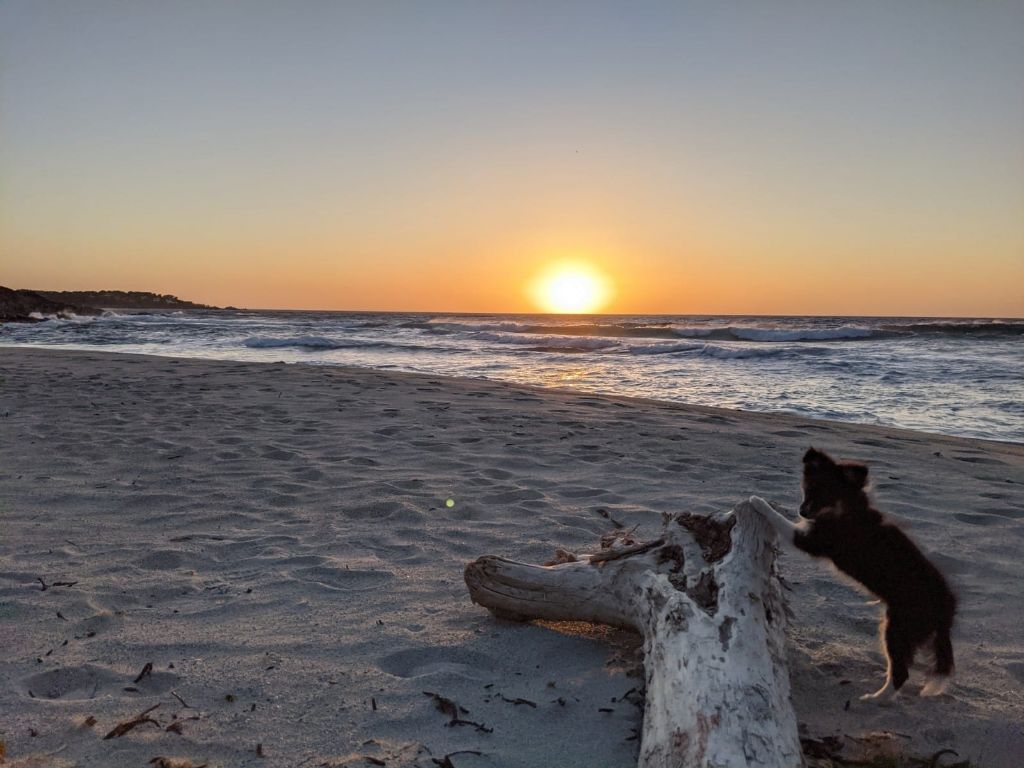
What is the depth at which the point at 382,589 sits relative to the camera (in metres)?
3.72

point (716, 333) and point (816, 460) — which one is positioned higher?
point (716, 333)

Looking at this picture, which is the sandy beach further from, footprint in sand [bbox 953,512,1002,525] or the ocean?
the ocean

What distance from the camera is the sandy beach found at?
2.53 meters

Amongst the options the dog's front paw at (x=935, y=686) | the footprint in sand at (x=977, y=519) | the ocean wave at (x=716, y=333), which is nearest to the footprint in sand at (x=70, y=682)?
the dog's front paw at (x=935, y=686)

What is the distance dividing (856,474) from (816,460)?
0.64ft

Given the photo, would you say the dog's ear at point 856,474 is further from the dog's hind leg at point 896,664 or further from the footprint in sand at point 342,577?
the footprint in sand at point 342,577

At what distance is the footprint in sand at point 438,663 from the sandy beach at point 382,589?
1 centimetres

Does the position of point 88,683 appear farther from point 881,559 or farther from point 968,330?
point 968,330

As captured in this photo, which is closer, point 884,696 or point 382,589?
point 884,696

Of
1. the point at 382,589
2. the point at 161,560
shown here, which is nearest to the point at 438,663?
the point at 382,589

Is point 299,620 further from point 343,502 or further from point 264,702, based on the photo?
point 343,502

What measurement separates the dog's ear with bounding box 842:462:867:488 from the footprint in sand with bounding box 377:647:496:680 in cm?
174

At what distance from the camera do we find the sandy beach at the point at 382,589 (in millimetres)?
2525

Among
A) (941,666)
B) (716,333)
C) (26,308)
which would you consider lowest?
(941,666)
